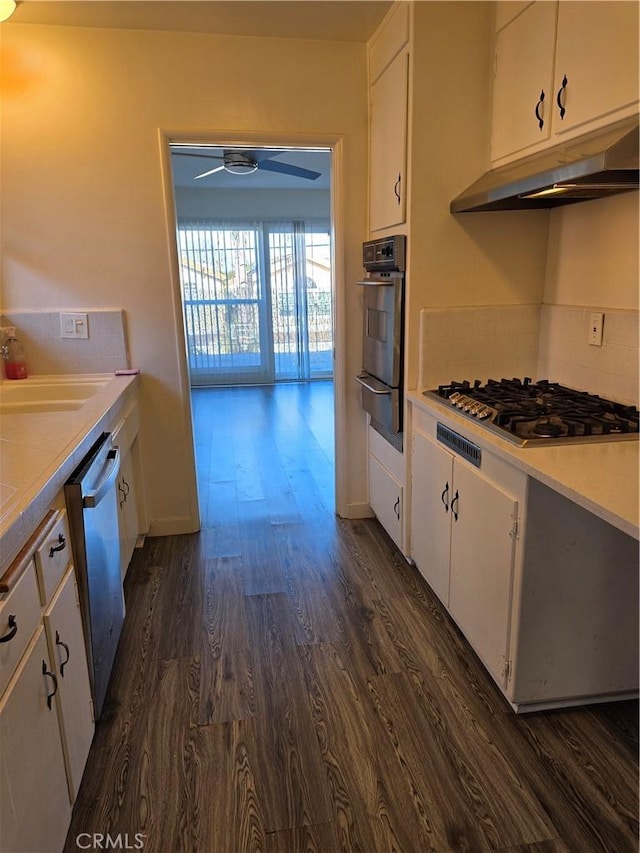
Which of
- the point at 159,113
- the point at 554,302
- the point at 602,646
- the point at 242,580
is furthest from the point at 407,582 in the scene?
the point at 159,113

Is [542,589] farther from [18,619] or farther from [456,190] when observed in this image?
[456,190]

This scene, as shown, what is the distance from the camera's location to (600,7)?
165 centimetres

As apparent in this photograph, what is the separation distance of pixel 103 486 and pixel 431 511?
1.29 meters

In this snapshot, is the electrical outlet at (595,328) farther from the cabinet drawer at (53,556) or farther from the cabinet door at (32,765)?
the cabinet door at (32,765)

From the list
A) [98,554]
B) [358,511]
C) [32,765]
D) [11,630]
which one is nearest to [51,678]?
[32,765]

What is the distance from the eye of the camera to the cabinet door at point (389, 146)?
2375mm

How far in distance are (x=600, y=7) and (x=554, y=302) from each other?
1.08 metres

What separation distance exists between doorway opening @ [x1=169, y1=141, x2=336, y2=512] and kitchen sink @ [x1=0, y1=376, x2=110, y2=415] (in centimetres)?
377

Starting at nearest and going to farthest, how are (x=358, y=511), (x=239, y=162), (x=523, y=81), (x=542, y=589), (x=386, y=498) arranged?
(x=542, y=589) < (x=523, y=81) < (x=386, y=498) < (x=358, y=511) < (x=239, y=162)

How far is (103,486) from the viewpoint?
1.80 meters

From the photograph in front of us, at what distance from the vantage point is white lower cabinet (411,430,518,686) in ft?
5.75

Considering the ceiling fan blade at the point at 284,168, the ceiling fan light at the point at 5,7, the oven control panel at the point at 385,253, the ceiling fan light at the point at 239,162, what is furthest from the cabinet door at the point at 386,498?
the ceiling fan blade at the point at 284,168

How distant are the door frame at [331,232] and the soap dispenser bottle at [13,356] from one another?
757mm

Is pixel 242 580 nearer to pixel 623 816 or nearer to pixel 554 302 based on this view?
pixel 623 816
